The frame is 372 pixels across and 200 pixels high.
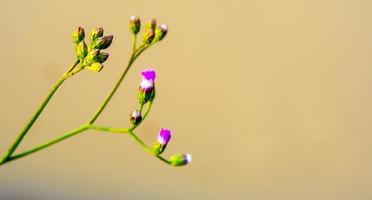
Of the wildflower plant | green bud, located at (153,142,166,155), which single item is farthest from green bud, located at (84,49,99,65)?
green bud, located at (153,142,166,155)

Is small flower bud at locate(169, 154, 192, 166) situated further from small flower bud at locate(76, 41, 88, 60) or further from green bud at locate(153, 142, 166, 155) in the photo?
small flower bud at locate(76, 41, 88, 60)

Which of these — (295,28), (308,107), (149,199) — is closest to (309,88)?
(308,107)

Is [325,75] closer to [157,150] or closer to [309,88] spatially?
[309,88]

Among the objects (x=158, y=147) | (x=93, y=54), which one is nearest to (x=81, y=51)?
(x=93, y=54)

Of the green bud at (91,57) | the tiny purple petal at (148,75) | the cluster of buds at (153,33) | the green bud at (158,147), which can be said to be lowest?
the green bud at (158,147)

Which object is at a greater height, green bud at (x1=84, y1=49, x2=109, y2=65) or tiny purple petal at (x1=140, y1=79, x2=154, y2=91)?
green bud at (x1=84, y1=49, x2=109, y2=65)

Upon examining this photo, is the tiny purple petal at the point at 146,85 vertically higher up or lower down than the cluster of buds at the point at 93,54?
lower down

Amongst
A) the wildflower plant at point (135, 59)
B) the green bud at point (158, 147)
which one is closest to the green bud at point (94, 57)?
the wildflower plant at point (135, 59)

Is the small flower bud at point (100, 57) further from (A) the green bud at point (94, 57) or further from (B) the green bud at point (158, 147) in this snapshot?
(B) the green bud at point (158, 147)
